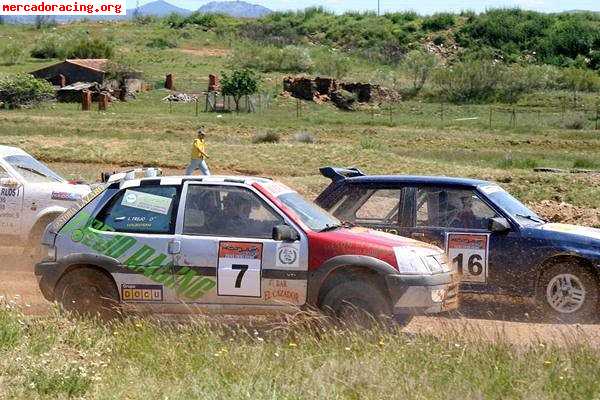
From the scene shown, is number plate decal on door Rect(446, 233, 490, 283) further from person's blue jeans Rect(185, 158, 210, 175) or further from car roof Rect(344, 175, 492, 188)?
person's blue jeans Rect(185, 158, 210, 175)

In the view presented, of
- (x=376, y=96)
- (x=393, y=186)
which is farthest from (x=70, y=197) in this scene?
(x=376, y=96)

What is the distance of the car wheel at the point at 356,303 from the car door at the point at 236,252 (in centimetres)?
29

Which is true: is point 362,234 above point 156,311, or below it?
above

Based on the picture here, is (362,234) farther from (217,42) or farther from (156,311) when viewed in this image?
(217,42)

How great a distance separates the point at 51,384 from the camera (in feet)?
22.9

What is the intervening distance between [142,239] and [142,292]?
1.61 ft

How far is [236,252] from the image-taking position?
9.36 m

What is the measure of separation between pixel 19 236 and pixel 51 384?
299 inches

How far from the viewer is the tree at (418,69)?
2928 inches

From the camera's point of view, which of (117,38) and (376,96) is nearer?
(376,96)

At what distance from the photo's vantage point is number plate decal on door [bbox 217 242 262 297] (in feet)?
30.5

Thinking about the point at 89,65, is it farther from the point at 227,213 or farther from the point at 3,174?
the point at 227,213

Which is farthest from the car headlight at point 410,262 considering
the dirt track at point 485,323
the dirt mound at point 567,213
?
the dirt mound at point 567,213

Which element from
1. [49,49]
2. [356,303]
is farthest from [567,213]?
[49,49]
